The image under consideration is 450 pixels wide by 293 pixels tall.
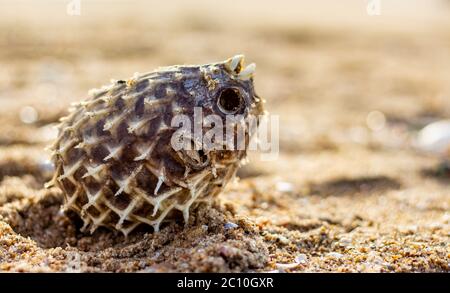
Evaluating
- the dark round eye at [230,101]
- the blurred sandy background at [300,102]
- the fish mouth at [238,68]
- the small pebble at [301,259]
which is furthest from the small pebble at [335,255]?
the fish mouth at [238,68]

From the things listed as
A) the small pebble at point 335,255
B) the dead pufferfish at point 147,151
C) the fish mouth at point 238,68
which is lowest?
the small pebble at point 335,255

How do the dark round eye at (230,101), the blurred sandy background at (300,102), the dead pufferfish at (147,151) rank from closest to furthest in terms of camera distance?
1. the dead pufferfish at (147,151)
2. the dark round eye at (230,101)
3. the blurred sandy background at (300,102)

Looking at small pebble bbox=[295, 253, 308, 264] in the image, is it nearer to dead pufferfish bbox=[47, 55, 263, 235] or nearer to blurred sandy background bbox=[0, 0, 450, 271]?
blurred sandy background bbox=[0, 0, 450, 271]

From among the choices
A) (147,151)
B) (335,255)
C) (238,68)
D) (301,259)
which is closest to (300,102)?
(238,68)

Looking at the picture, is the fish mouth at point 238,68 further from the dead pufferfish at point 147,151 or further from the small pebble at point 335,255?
the small pebble at point 335,255

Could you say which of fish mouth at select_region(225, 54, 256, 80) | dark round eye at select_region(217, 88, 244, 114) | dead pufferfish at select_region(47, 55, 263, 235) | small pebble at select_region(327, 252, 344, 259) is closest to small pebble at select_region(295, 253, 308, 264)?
small pebble at select_region(327, 252, 344, 259)

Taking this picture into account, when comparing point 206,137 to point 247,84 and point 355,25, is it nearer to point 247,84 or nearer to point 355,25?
point 247,84
